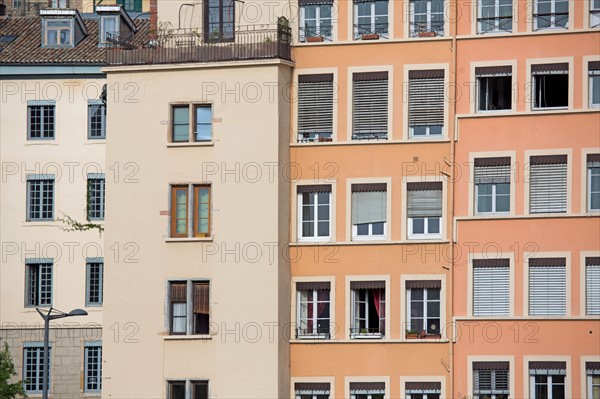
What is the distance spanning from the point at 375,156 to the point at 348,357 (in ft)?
22.2

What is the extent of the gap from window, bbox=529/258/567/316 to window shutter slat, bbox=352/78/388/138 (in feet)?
22.8

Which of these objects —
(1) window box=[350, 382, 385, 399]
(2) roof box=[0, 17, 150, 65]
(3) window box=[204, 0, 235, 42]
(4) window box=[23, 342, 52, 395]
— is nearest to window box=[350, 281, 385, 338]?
(1) window box=[350, 382, 385, 399]

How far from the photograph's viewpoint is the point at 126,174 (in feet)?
224

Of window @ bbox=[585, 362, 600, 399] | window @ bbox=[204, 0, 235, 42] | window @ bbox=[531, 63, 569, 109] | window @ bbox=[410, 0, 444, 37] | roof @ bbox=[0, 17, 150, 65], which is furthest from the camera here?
roof @ bbox=[0, 17, 150, 65]

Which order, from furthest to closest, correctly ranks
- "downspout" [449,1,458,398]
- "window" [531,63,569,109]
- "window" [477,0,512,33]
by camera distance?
"window" [477,0,512,33], "window" [531,63,569,109], "downspout" [449,1,458,398]

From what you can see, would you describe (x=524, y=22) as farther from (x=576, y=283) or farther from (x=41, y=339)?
(x=41, y=339)

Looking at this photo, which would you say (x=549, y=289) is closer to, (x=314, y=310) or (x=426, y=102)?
(x=426, y=102)

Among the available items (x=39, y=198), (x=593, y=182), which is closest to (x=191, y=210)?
(x=593, y=182)

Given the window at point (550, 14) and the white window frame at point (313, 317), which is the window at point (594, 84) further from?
the white window frame at point (313, 317)

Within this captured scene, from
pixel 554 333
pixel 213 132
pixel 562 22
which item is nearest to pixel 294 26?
pixel 213 132

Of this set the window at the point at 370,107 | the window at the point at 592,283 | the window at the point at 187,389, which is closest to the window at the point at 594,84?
the window at the point at 592,283

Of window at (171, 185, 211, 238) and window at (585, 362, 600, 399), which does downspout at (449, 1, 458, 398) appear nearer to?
window at (585, 362, 600, 399)

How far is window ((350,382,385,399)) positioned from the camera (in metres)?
66.0

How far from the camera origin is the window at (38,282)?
7881cm
